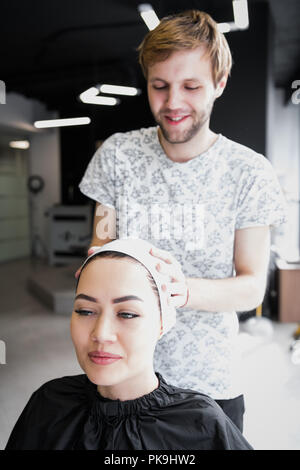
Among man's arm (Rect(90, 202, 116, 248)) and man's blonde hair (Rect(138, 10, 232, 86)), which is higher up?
man's blonde hair (Rect(138, 10, 232, 86))

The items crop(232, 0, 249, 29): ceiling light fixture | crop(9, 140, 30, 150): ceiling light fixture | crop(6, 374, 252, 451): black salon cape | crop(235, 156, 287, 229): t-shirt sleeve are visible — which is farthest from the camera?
crop(9, 140, 30, 150): ceiling light fixture

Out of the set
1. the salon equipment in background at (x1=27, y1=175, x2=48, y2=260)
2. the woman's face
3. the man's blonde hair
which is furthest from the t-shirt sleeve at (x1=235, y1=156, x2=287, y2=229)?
the salon equipment in background at (x1=27, y1=175, x2=48, y2=260)

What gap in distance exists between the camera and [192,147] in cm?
112

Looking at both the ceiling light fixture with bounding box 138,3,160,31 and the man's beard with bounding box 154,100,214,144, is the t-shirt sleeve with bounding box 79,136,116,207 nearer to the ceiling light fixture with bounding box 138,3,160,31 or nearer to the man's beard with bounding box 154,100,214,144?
the man's beard with bounding box 154,100,214,144

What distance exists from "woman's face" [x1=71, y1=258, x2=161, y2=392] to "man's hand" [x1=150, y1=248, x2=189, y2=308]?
1.6 inches

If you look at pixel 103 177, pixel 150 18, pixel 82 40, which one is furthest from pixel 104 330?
pixel 82 40

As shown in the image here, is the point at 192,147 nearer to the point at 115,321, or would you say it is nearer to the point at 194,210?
the point at 194,210

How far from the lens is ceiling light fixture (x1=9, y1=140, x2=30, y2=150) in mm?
1806

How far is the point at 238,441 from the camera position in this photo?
99cm

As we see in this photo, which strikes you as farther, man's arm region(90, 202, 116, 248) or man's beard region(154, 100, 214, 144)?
man's arm region(90, 202, 116, 248)

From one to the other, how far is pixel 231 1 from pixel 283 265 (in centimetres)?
96

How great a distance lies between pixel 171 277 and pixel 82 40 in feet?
10.5

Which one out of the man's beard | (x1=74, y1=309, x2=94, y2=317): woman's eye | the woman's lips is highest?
the man's beard

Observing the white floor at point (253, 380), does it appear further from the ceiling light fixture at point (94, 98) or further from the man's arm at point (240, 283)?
the ceiling light fixture at point (94, 98)
